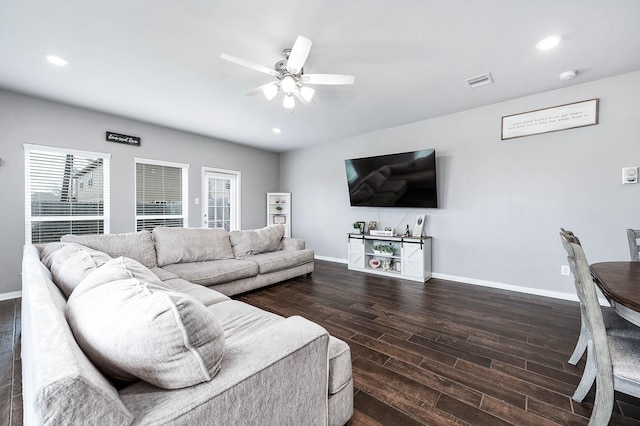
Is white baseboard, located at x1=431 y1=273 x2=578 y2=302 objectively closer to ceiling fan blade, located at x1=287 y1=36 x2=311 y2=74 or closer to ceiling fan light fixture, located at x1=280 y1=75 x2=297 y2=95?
ceiling fan light fixture, located at x1=280 y1=75 x2=297 y2=95

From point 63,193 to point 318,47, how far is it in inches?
162

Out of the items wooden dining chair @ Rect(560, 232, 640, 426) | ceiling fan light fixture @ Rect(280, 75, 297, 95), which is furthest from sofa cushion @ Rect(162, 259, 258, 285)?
wooden dining chair @ Rect(560, 232, 640, 426)

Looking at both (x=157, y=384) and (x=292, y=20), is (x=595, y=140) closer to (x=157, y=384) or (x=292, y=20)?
(x=292, y=20)

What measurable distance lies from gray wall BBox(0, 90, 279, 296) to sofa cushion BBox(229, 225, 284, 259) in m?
1.81

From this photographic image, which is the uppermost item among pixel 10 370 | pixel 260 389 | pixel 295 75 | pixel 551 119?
pixel 295 75

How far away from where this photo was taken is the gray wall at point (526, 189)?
301 centimetres

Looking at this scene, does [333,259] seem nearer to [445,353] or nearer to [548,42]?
[445,353]

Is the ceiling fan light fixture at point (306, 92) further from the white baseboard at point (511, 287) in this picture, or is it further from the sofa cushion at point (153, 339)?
the white baseboard at point (511, 287)

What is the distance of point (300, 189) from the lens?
6.34 meters

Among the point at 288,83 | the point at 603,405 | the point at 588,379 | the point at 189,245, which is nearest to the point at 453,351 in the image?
the point at 588,379

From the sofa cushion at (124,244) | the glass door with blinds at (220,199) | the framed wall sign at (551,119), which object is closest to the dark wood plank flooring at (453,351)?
the sofa cushion at (124,244)

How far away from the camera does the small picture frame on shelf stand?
4.37m

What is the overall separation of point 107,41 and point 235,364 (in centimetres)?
295

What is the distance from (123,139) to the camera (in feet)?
13.9
